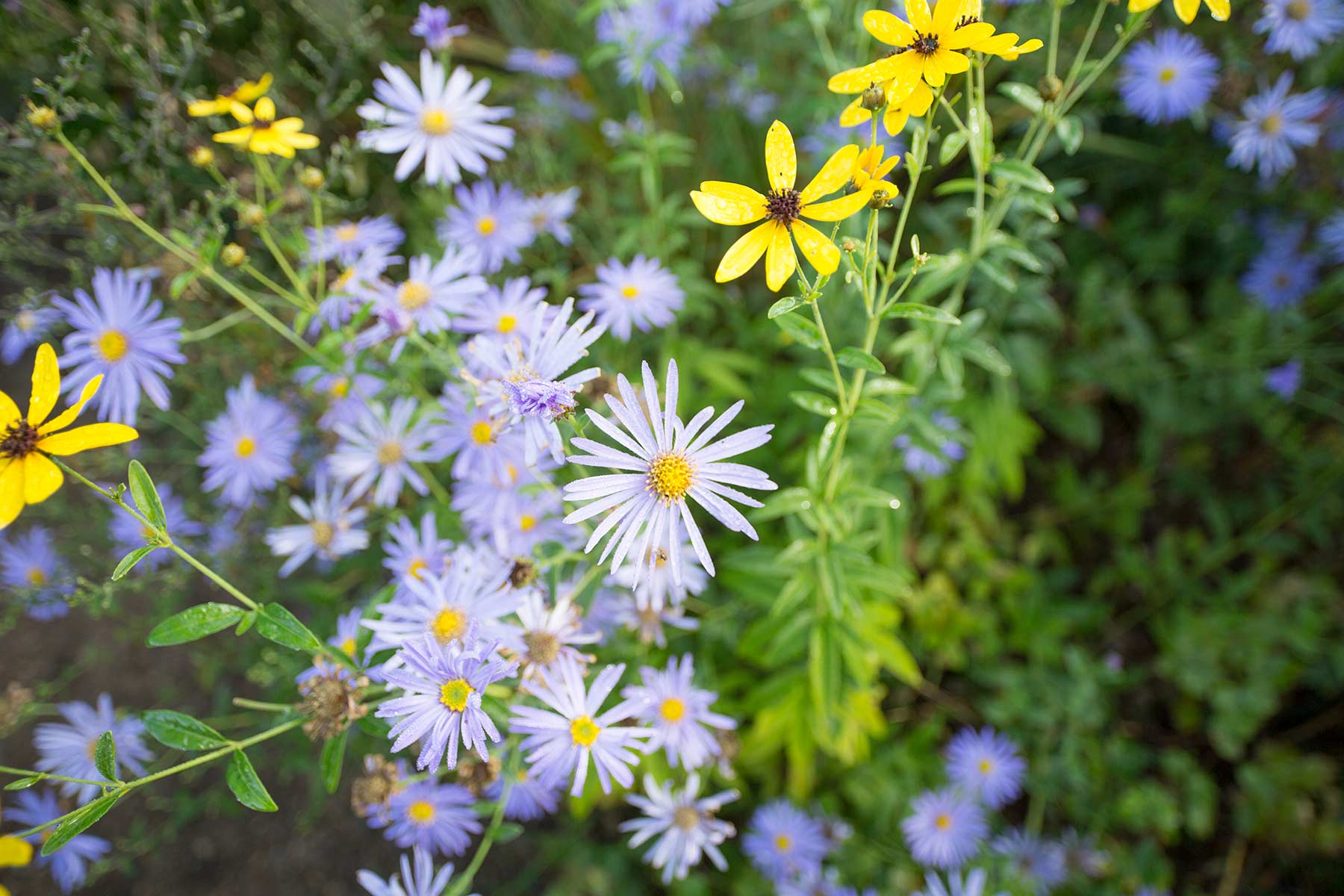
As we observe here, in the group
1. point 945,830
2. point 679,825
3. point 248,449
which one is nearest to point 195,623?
point 248,449

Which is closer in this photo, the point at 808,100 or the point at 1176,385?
the point at 808,100

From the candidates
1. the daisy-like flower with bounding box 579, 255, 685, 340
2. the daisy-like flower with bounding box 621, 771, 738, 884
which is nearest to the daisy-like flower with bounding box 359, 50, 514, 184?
the daisy-like flower with bounding box 579, 255, 685, 340

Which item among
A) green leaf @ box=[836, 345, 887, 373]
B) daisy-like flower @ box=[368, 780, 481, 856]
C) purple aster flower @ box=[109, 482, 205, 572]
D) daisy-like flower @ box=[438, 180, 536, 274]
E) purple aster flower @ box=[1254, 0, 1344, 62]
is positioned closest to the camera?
green leaf @ box=[836, 345, 887, 373]

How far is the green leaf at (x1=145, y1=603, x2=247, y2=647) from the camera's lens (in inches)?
52.8

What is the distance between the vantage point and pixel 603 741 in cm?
151

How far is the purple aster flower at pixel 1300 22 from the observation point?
255cm

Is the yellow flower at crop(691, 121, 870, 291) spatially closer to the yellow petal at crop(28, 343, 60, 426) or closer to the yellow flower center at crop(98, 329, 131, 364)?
the yellow petal at crop(28, 343, 60, 426)

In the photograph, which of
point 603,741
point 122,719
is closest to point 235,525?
point 122,719

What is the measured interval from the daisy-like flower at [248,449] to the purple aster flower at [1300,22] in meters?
3.37

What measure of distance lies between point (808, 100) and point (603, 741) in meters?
2.12

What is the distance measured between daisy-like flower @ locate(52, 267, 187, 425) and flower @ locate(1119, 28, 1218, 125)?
312 cm

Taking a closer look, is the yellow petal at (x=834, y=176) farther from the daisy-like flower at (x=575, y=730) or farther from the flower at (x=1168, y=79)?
the flower at (x=1168, y=79)

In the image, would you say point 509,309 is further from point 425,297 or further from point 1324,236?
point 1324,236

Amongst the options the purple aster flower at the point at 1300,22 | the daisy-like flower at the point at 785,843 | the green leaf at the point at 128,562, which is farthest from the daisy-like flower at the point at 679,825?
the purple aster flower at the point at 1300,22
